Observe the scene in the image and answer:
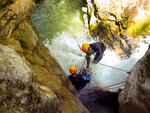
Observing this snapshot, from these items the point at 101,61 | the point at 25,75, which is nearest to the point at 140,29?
the point at 101,61

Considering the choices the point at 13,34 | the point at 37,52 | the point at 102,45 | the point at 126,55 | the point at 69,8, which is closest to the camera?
the point at 13,34

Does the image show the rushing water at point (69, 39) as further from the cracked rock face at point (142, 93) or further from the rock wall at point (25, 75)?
the cracked rock face at point (142, 93)

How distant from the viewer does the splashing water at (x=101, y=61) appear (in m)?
6.80

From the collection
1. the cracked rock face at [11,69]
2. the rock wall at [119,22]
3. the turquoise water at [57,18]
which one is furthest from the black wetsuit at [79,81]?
the turquoise water at [57,18]

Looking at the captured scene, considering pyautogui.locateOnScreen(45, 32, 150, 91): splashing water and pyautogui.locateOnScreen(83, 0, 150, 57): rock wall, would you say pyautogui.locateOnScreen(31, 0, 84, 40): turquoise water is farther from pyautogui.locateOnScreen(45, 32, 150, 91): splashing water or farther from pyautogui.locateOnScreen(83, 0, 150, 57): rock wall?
pyautogui.locateOnScreen(83, 0, 150, 57): rock wall

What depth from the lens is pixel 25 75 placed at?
2.37 meters

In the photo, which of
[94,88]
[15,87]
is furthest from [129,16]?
[15,87]

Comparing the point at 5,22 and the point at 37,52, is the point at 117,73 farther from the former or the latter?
the point at 5,22

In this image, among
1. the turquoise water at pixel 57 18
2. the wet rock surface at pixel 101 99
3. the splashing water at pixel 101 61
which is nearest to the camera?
the wet rock surface at pixel 101 99

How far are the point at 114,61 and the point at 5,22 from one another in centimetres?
542

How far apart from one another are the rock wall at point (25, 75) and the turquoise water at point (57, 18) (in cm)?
358

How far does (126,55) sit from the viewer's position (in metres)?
7.13

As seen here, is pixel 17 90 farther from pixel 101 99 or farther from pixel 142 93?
pixel 101 99

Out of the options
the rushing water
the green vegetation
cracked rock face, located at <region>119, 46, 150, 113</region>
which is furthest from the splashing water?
cracked rock face, located at <region>119, 46, 150, 113</region>
